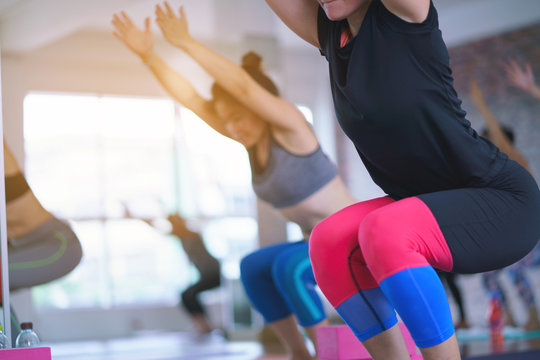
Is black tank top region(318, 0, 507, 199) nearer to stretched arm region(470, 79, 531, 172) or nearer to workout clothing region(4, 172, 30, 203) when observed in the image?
workout clothing region(4, 172, 30, 203)

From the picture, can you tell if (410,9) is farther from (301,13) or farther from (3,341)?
(3,341)

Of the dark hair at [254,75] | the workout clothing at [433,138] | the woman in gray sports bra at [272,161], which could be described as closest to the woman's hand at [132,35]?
the woman in gray sports bra at [272,161]

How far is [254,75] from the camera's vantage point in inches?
169

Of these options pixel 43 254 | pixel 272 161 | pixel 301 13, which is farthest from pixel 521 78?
pixel 301 13

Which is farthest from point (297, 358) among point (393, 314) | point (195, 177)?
point (195, 177)

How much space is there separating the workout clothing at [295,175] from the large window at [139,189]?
196 centimetres

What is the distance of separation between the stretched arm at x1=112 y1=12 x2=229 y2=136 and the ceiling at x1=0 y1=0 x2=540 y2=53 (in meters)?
0.07

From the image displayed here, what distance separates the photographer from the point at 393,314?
4.17 ft

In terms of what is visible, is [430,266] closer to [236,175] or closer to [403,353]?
[403,353]

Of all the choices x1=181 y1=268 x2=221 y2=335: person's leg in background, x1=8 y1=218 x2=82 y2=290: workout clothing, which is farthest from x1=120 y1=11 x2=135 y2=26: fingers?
x1=181 y1=268 x2=221 y2=335: person's leg in background

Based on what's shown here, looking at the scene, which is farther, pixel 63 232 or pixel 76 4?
pixel 76 4

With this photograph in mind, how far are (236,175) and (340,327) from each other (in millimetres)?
3488

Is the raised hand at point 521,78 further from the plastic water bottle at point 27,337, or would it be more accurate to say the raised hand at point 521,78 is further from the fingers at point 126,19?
the plastic water bottle at point 27,337

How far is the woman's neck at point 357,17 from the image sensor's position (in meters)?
1.27
